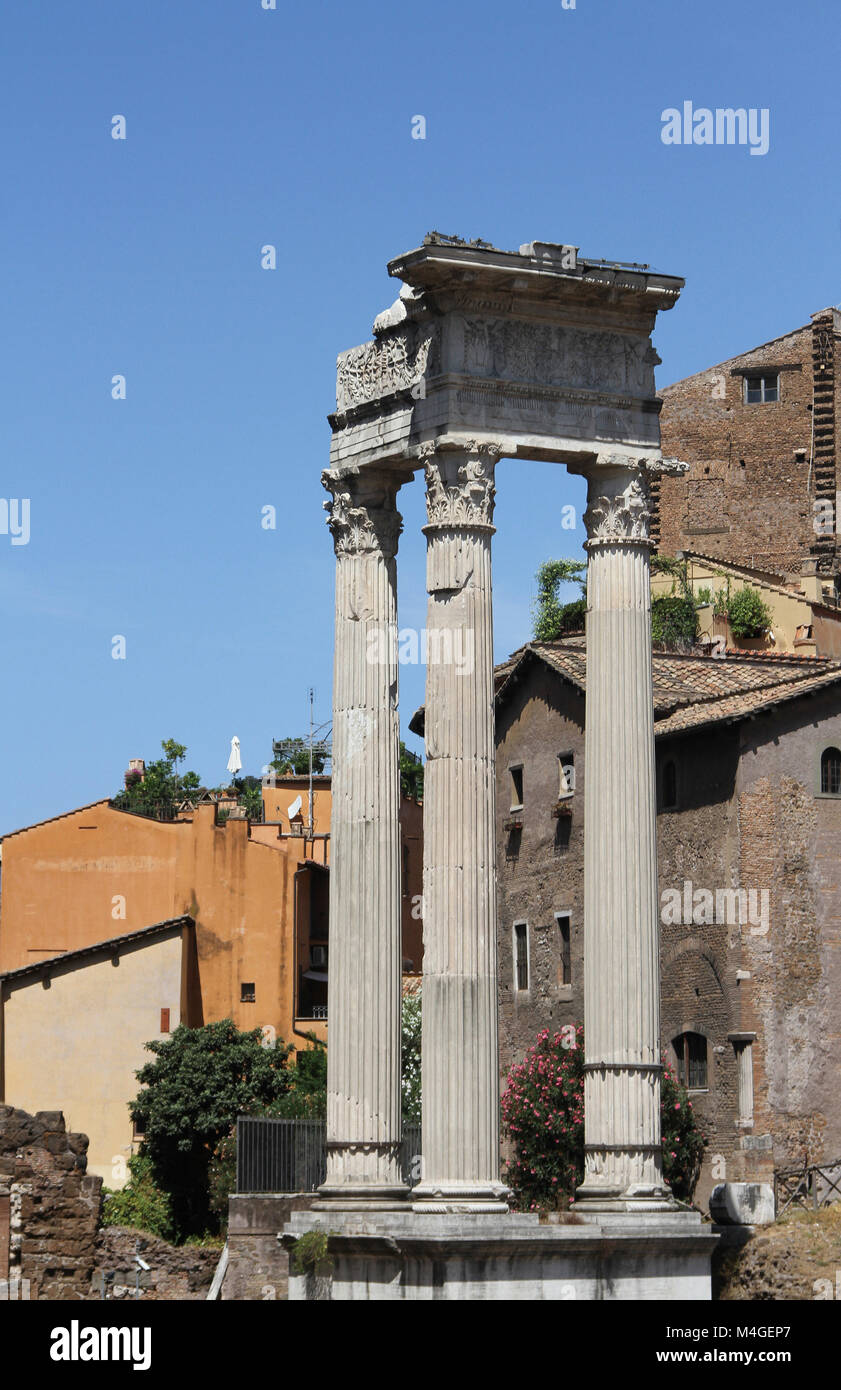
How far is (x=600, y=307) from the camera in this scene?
27031 millimetres

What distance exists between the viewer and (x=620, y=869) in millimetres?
26234

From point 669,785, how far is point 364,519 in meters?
18.9

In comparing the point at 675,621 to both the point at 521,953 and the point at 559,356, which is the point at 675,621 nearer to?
the point at 521,953

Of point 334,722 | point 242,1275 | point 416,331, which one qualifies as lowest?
point 242,1275

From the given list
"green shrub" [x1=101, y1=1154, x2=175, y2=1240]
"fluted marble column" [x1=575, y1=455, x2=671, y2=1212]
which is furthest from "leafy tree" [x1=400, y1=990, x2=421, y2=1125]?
"fluted marble column" [x1=575, y1=455, x2=671, y2=1212]

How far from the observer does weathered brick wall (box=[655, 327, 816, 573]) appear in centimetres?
7838

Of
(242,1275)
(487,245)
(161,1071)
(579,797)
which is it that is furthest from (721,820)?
(487,245)

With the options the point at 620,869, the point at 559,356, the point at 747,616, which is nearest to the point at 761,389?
the point at 747,616

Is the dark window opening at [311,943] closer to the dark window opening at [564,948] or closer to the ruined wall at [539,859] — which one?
the ruined wall at [539,859]

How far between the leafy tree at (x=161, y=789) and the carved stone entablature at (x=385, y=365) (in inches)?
1486

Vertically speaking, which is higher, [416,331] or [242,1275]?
[416,331]

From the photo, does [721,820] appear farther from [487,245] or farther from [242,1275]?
[487,245]
